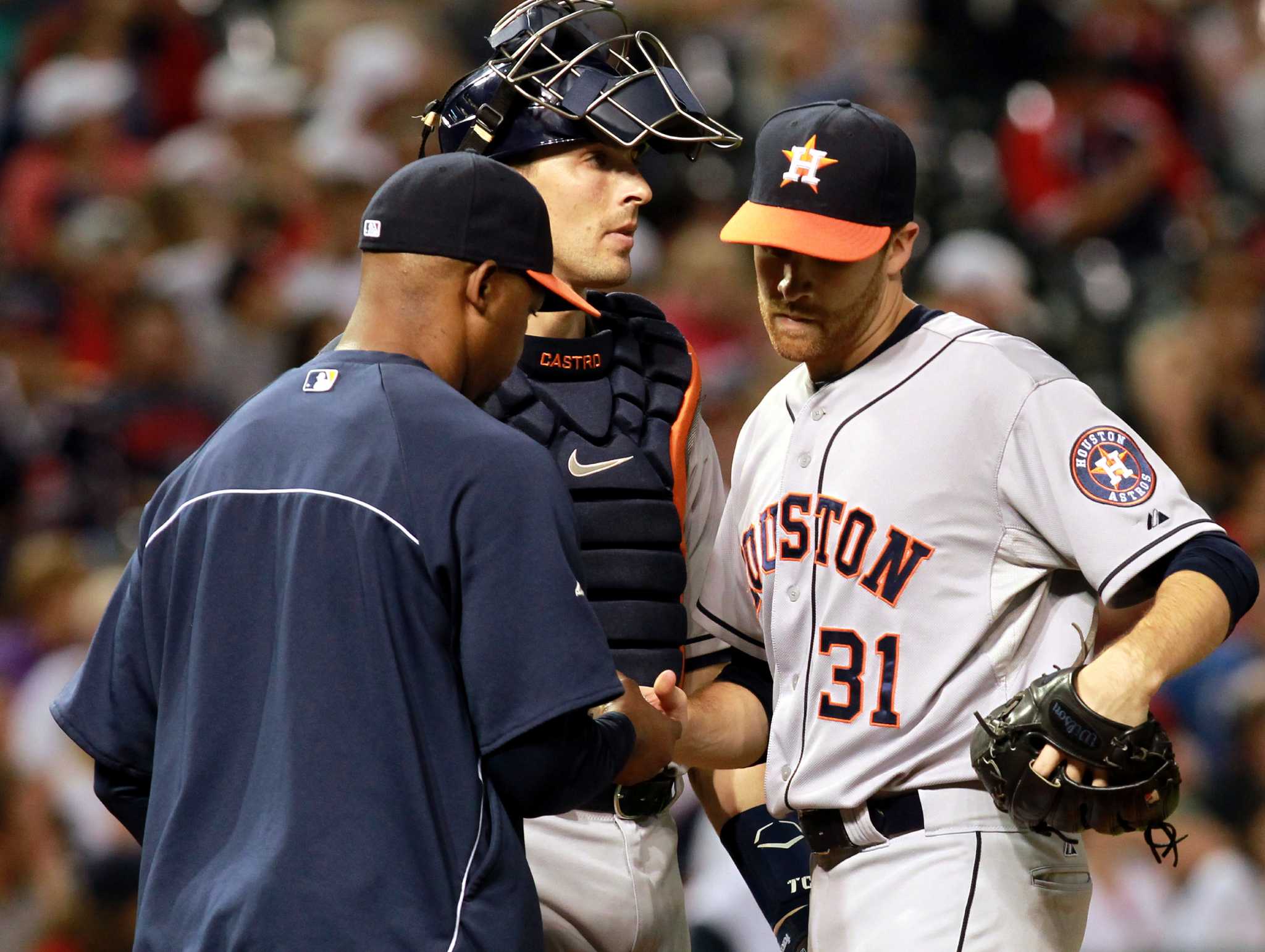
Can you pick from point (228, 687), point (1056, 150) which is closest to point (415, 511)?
point (228, 687)

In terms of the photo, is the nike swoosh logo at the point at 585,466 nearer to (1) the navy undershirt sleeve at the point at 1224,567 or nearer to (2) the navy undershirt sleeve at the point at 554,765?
(2) the navy undershirt sleeve at the point at 554,765

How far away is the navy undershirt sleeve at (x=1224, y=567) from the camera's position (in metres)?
2.55

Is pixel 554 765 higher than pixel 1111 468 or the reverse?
the reverse

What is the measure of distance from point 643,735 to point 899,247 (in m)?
0.99

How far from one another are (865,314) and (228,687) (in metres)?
1.26

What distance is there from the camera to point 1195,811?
5.49 metres

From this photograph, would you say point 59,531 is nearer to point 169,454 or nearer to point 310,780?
point 169,454

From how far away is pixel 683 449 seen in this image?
10.2ft

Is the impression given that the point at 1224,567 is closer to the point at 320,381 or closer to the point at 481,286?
the point at 481,286

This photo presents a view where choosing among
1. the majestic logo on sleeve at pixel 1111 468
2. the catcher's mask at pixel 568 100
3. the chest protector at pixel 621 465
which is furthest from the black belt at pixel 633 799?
the catcher's mask at pixel 568 100

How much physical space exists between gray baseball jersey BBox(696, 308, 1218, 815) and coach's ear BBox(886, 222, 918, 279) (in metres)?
0.14

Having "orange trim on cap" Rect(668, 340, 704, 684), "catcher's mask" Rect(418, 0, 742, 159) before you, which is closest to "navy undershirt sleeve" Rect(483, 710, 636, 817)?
"orange trim on cap" Rect(668, 340, 704, 684)

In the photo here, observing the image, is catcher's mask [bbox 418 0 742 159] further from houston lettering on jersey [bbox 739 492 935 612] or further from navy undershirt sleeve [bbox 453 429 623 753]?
navy undershirt sleeve [bbox 453 429 623 753]

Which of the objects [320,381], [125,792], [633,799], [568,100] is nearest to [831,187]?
[568,100]
